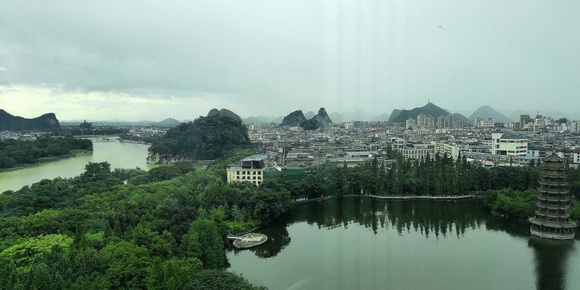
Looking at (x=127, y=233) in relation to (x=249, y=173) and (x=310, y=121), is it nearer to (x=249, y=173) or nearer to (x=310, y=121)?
(x=249, y=173)

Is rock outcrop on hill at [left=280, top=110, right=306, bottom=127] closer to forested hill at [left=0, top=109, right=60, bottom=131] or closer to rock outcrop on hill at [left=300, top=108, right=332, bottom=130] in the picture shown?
rock outcrop on hill at [left=300, top=108, right=332, bottom=130]

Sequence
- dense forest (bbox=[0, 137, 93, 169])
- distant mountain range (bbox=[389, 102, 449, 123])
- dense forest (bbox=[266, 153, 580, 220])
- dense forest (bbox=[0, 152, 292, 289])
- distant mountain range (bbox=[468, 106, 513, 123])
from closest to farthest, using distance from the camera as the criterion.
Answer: dense forest (bbox=[0, 152, 292, 289]) → dense forest (bbox=[266, 153, 580, 220]) → dense forest (bbox=[0, 137, 93, 169]) → distant mountain range (bbox=[389, 102, 449, 123]) → distant mountain range (bbox=[468, 106, 513, 123])

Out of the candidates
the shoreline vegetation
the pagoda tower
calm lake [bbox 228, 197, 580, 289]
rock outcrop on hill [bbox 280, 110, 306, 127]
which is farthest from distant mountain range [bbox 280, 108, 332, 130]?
the pagoda tower

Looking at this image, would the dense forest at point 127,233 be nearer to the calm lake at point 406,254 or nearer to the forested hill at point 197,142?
the calm lake at point 406,254

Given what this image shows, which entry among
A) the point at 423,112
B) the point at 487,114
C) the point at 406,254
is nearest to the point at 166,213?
the point at 406,254

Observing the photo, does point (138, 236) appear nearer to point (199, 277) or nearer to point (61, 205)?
point (199, 277)

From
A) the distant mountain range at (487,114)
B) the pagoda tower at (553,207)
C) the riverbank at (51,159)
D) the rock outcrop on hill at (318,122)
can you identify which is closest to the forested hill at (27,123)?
the riverbank at (51,159)
